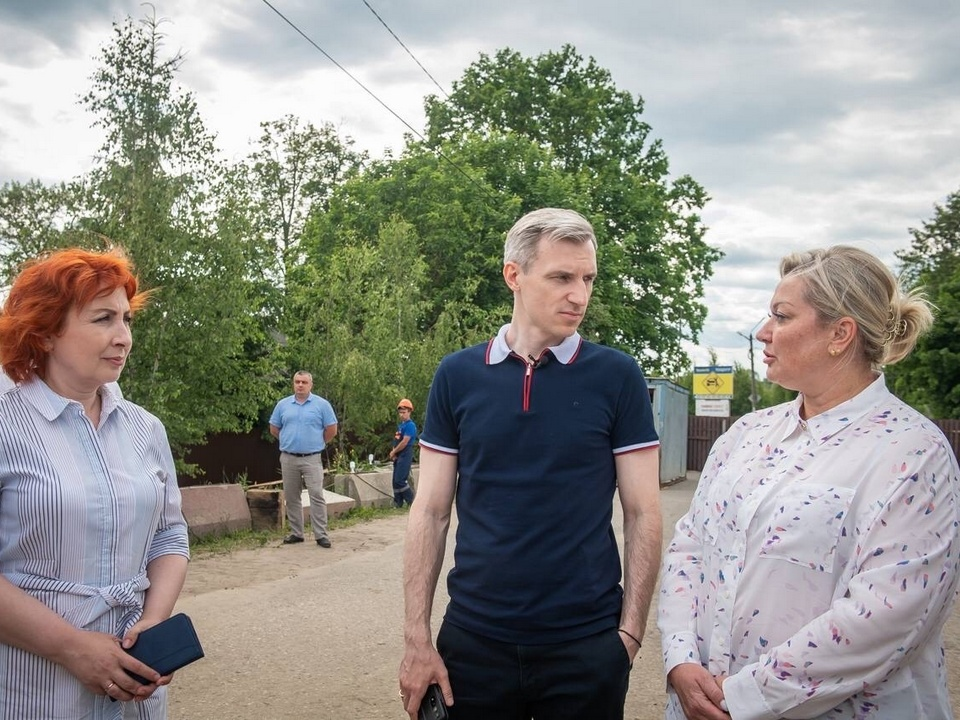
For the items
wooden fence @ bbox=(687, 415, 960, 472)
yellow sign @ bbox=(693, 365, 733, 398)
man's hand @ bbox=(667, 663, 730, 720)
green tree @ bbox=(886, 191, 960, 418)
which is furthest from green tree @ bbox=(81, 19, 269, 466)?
yellow sign @ bbox=(693, 365, 733, 398)

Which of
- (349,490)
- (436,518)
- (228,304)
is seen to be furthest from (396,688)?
(349,490)

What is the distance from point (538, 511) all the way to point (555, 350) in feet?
1.58

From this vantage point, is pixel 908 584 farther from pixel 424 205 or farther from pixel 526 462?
pixel 424 205

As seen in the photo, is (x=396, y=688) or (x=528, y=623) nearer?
(x=528, y=623)

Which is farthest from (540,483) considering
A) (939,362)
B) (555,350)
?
(939,362)

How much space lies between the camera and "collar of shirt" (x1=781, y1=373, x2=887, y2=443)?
8.27ft

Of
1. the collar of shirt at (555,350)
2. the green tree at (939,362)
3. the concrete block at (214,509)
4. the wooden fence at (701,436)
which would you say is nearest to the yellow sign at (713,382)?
the wooden fence at (701,436)

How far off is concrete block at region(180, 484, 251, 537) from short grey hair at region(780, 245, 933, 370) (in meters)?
9.85

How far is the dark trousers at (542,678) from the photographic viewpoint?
259 cm

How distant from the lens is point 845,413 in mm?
2537

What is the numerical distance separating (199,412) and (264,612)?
4907 millimetres

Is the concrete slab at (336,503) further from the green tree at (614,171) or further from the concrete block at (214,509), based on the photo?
the green tree at (614,171)

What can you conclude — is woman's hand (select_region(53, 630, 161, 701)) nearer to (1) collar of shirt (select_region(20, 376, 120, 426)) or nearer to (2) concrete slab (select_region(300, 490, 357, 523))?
(1) collar of shirt (select_region(20, 376, 120, 426))

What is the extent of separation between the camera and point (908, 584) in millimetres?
2230
